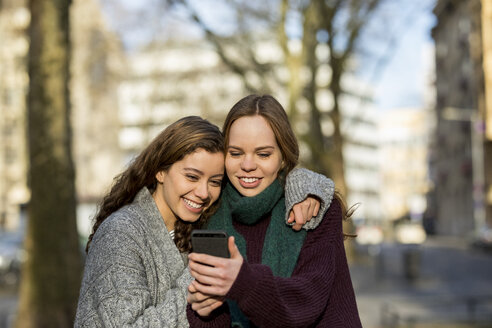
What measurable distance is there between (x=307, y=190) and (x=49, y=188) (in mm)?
4634

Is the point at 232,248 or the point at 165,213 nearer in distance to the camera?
the point at 232,248

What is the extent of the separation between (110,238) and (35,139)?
453 cm

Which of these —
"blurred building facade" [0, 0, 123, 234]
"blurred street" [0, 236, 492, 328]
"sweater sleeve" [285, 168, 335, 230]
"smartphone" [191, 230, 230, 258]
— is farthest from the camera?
"blurred building facade" [0, 0, 123, 234]

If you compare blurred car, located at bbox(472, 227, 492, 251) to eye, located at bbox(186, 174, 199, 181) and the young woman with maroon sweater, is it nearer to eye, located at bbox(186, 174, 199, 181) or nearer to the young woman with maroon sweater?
the young woman with maroon sweater

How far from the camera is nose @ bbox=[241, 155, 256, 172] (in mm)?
2717

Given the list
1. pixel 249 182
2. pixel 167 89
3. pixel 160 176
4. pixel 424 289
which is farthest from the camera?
pixel 167 89

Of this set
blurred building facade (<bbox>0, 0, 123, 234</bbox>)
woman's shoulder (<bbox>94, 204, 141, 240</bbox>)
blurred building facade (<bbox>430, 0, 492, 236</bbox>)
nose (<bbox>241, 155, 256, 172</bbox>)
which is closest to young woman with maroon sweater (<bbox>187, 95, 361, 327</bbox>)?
nose (<bbox>241, 155, 256, 172</bbox>)

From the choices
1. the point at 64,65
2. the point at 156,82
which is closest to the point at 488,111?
the point at 156,82

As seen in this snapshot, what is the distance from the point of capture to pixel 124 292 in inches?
96.2

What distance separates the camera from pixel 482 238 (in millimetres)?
35531

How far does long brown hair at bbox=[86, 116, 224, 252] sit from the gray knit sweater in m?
0.11

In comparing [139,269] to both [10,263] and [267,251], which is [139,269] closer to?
[267,251]

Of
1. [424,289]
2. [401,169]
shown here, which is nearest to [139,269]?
[424,289]

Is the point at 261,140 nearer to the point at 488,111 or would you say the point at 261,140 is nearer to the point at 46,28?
the point at 46,28
